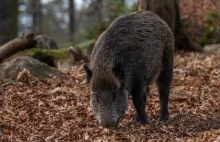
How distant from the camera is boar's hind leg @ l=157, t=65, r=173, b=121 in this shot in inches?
322

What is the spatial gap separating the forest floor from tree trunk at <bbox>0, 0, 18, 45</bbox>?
4.25m

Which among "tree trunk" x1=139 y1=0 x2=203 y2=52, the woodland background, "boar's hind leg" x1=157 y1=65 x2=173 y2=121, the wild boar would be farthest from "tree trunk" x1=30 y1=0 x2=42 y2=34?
the wild boar

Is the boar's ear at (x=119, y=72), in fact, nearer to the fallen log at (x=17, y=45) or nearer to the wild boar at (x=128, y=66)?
the wild boar at (x=128, y=66)

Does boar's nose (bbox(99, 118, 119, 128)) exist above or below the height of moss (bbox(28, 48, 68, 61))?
above

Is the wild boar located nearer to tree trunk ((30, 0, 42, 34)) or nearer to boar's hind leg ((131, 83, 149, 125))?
boar's hind leg ((131, 83, 149, 125))

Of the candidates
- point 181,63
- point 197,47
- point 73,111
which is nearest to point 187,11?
point 197,47

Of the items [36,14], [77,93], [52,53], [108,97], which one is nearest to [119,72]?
[108,97]

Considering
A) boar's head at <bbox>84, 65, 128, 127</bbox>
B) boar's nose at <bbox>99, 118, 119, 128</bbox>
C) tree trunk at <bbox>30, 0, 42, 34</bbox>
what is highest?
boar's head at <bbox>84, 65, 128, 127</bbox>

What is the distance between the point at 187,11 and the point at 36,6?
46.0 feet

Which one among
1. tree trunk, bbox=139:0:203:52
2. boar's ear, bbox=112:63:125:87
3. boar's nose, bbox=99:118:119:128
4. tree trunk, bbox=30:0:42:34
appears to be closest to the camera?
boar's nose, bbox=99:118:119:128

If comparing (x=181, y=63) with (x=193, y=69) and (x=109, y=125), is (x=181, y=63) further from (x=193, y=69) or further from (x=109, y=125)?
(x=109, y=125)

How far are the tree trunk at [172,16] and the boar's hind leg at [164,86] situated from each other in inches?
189

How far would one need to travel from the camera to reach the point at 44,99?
31.8 ft

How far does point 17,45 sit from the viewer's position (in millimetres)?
12664
